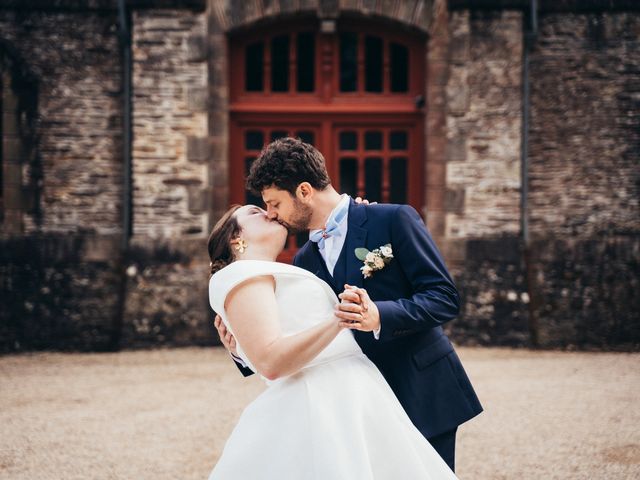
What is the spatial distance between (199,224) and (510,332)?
11.7 feet

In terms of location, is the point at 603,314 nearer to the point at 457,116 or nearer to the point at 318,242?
the point at 457,116

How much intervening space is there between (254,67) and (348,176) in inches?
65.5

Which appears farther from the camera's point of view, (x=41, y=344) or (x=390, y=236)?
(x=41, y=344)

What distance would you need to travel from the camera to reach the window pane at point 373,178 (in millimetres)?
9117

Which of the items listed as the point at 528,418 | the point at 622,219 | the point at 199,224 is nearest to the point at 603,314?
the point at 622,219

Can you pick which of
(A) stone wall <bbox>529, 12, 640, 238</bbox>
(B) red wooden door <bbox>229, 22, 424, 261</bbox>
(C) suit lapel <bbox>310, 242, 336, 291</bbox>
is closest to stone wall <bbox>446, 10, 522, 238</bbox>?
(A) stone wall <bbox>529, 12, 640, 238</bbox>

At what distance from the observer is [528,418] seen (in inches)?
220

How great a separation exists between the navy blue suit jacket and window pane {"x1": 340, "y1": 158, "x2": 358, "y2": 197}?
21.0 feet

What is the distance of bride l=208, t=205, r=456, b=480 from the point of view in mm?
2309

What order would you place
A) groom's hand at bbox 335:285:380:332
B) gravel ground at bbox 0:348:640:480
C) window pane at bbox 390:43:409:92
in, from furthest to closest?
window pane at bbox 390:43:409:92 → gravel ground at bbox 0:348:640:480 → groom's hand at bbox 335:285:380:332

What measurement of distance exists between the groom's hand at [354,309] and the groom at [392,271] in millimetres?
225

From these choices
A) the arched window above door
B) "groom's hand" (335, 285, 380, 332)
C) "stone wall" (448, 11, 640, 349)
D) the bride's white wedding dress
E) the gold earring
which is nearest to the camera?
"groom's hand" (335, 285, 380, 332)

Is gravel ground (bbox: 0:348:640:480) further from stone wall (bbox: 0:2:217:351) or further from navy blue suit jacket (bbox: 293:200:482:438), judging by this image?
navy blue suit jacket (bbox: 293:200:482:438)

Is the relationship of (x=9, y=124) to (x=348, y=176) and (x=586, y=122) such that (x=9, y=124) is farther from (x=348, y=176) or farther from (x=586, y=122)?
(x=586, y=122)
